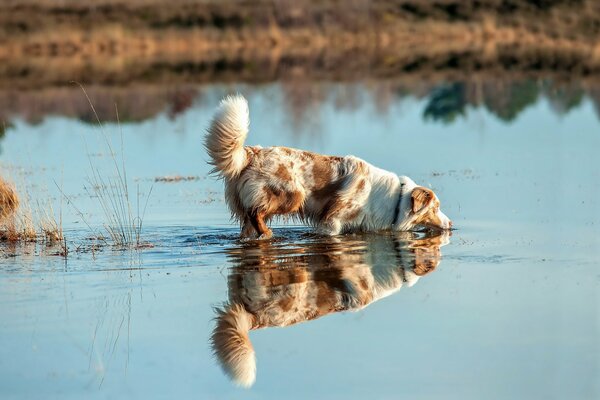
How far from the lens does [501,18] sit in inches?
1761

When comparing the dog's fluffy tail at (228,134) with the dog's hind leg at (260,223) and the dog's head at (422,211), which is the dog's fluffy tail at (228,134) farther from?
the dog's head at (422,211)

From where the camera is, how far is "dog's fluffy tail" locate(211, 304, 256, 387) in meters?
7.22

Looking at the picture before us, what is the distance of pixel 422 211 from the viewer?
40.0ft

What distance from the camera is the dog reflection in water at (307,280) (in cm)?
807

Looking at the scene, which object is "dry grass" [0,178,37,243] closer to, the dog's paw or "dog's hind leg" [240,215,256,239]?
"dog's hind leg" [240,215,256,239]

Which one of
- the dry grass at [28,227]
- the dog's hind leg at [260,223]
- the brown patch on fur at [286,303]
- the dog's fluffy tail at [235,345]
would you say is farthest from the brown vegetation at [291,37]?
the dog's fluffy tail at [235,345]

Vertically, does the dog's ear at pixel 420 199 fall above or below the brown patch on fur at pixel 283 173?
below

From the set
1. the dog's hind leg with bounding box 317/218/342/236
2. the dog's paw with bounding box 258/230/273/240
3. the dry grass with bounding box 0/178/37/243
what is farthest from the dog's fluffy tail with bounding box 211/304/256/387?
the dry grass with bounding box 0/178/37/243

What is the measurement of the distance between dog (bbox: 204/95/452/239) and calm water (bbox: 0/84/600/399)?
0.23 meters

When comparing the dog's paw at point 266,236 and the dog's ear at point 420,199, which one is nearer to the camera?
the dog's paw at point 266,236

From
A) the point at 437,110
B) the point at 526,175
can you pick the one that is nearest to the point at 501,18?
the point at 437,110

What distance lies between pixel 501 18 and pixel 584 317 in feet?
124

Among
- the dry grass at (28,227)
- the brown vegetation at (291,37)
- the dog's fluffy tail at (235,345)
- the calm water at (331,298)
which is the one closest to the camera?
the calm water at (331,298)

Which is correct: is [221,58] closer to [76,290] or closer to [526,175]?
[526,175]
